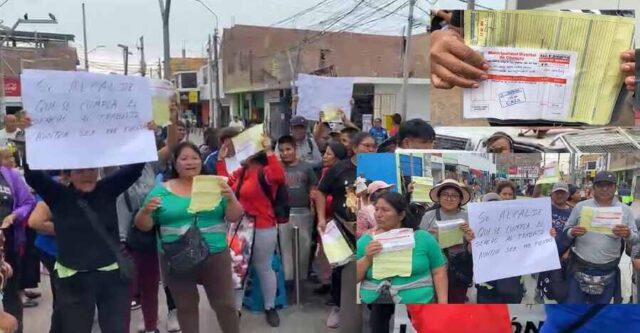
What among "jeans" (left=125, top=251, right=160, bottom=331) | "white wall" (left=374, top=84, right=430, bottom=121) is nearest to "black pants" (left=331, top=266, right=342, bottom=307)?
"jeans" (left=125, top=251, right=160, bottom=331)

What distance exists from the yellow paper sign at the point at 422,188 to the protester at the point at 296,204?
2605mm

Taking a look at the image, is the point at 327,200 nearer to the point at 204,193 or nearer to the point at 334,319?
the point at 334,319

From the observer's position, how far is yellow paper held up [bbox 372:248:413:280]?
108 inches

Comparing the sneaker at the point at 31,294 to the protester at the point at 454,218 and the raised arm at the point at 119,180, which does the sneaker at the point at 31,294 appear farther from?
the protester at the point at 454,218

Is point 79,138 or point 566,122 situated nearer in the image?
point 566,122

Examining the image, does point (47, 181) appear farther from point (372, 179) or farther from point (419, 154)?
point (419, 154)

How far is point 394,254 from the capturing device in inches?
110

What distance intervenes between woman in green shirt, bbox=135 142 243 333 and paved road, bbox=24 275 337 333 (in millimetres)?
809

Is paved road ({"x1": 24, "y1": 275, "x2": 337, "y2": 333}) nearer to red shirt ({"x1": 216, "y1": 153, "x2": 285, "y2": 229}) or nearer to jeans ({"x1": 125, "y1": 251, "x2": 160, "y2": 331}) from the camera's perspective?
jeans ({"x1": 125, "y1": 251, "x2": 160, "y2": 331})

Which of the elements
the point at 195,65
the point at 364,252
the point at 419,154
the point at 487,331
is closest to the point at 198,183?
the point at 364,252

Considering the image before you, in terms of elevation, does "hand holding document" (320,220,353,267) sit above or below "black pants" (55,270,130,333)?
above

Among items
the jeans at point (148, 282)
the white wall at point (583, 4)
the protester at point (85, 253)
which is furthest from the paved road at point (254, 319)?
the white wall at point (583, 4)

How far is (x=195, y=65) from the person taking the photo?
2660 inches

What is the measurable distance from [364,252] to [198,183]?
1.25m
